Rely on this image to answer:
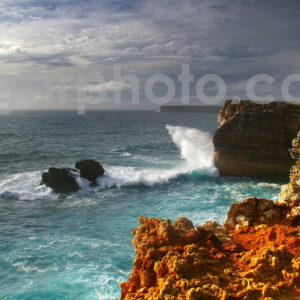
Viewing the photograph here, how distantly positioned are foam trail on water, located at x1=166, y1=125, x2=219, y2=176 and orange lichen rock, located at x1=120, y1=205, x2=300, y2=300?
2435cm

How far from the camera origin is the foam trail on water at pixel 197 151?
34178 mm

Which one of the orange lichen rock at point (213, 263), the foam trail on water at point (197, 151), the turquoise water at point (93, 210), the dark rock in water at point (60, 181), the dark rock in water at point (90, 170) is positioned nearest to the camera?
the orange lichen rock at point (213, 263)

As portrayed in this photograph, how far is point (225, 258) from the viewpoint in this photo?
7.66 m

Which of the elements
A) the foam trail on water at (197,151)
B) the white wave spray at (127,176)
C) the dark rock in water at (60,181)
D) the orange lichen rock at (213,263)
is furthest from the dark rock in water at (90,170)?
the orange lichen rock at (213,263)

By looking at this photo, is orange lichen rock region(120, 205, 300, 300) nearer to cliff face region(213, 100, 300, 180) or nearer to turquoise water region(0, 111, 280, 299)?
turquoise water region(0, 111, 280, 299)

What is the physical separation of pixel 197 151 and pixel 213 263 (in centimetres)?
3373

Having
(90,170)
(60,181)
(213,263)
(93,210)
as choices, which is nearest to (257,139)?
(90,170)

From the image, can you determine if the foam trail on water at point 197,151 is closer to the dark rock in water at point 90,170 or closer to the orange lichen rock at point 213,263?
the dark rock in water at point 90,170

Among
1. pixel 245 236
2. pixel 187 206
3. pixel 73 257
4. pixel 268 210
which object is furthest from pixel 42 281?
pixel 187 206

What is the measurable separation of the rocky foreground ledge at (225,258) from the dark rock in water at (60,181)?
64.6ft

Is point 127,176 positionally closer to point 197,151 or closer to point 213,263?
point 197,151

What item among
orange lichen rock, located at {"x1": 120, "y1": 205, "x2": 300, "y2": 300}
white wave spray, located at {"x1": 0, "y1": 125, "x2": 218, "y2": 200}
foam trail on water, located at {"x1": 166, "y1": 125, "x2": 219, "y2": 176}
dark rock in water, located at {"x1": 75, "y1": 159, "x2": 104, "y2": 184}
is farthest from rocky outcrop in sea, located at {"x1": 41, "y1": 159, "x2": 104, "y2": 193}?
orange lichen rock, located at {"x1": 120, "y1": 205, "x2": 300, "y2": 300}

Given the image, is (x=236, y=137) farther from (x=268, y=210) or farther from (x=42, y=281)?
(x=42, y=281)

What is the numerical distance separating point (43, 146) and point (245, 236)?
4993 centimetres
